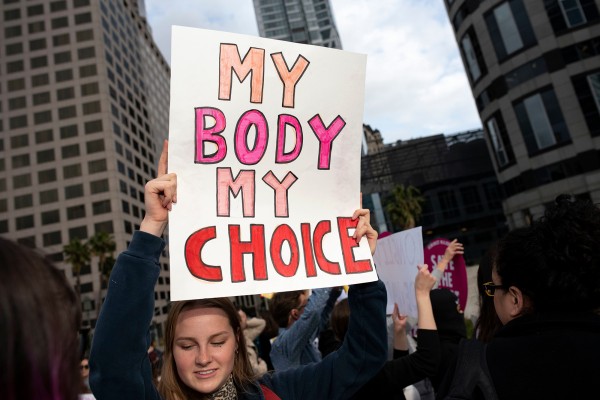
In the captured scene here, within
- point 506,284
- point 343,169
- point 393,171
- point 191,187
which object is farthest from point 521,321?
point 393,171

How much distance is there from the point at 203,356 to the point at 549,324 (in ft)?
4.59

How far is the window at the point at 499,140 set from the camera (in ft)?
120

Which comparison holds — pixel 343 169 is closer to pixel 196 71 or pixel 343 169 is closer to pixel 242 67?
pixel 242 67

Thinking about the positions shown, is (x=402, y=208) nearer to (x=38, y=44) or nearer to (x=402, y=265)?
(x=402, y=265)

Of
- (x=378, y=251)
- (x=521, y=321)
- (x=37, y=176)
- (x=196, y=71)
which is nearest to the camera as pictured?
(x=521, y=321)

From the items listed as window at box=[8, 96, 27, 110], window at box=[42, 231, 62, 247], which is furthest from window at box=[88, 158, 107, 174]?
window at box=[8, 96, 27, 110]

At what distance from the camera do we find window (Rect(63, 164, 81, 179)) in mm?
59281

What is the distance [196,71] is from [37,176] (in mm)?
67460

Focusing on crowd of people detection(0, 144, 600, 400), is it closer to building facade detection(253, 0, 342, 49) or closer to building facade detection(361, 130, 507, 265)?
building facade detection(361, 130, 507, 265)

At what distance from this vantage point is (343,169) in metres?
2.25

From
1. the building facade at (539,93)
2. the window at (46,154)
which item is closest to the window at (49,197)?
the window at (46,154)

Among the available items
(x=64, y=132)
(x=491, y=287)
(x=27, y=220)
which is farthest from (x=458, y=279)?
(x=27, y=220)

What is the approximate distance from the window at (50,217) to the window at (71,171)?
16.5ft

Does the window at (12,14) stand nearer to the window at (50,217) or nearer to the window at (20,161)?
the window at (20,161)
